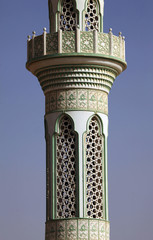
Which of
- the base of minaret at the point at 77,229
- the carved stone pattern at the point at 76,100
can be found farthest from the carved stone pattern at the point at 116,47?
the base of minaret at the point at 77,229

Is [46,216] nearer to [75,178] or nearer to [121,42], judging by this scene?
[75,178]

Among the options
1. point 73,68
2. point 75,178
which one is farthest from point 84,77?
point 75,178

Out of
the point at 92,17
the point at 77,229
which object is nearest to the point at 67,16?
the point at 92,17

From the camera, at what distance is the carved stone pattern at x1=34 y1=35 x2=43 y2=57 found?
2424cm

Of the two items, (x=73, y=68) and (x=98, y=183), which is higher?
(x=73, y=68)

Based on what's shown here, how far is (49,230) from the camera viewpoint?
23.9 metres

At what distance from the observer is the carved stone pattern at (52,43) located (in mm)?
23969

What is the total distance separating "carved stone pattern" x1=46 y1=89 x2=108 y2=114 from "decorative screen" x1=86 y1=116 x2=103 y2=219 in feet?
1.19

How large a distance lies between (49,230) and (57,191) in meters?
0.93

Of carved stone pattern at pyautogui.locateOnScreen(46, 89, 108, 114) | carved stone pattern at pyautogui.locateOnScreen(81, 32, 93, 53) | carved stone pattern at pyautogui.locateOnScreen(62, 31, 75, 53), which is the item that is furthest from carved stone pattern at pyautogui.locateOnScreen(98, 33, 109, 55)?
carved stone pattern at pyautogui.locateOnScreen(46, 89, 108, 114)

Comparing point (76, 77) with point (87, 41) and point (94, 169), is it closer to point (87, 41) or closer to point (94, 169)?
point (87, 41)

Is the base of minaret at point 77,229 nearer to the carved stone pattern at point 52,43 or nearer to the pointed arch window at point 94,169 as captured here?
the pointed arch window at point 94,169

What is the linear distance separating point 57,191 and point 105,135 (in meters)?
1.80

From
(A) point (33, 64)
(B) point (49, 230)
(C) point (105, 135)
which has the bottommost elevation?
(B) point (49, 230)
